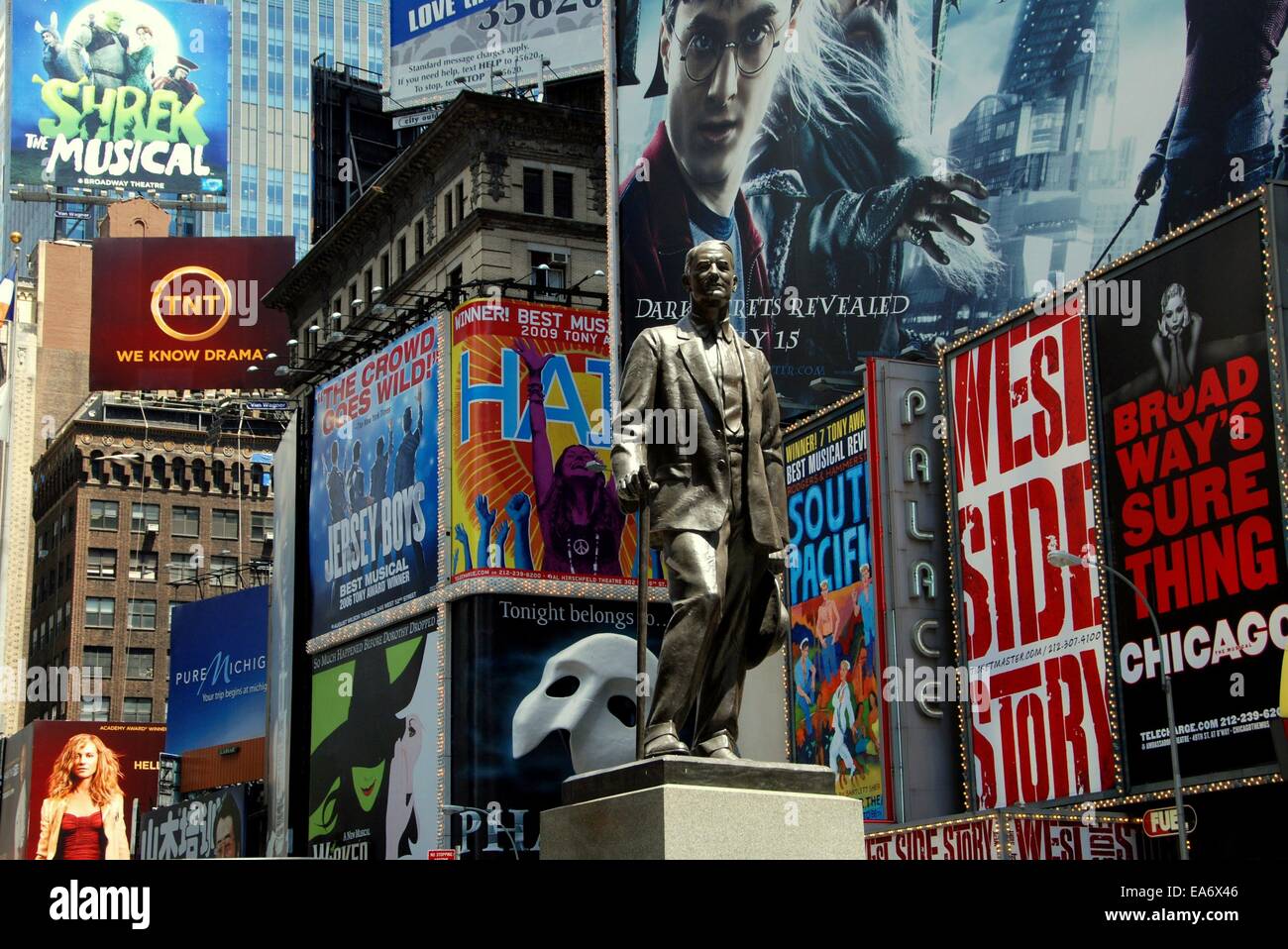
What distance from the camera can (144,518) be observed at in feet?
437

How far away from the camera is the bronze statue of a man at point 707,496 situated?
1366 centimetres

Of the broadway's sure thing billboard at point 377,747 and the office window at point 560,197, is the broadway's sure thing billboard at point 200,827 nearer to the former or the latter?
the broadway's sure thing billboard at point 377,747

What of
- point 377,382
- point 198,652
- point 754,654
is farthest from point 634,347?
point 198,652

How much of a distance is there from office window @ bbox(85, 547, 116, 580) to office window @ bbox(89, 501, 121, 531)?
1499 millimetres

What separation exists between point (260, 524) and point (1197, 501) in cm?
10043

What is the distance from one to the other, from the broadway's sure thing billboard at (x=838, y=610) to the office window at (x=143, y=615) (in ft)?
269

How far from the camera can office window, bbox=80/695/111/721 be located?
130 m

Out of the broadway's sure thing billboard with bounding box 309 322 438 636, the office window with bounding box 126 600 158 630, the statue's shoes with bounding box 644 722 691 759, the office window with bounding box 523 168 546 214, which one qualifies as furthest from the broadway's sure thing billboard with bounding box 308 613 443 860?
the office window with bounding box 126 600 158 630

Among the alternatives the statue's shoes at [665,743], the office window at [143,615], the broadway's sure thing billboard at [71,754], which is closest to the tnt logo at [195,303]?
the broadway's sure thing billboard at [71,754]

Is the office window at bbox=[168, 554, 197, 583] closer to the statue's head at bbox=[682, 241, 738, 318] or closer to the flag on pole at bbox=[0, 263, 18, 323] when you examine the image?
the flag on pole at bbox=[0, 263, 18, 323]

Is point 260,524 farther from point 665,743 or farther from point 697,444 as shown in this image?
point 665,743
